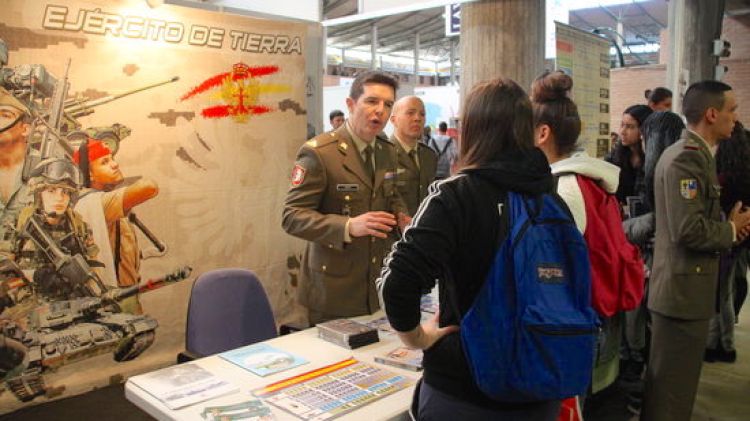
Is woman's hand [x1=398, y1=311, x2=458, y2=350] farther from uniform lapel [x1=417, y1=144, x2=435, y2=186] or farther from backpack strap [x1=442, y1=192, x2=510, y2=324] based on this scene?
uniform lapel [x1=417, y1=144, x2=435, y2=186]

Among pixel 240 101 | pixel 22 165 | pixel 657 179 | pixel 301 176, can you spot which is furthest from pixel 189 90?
pixel 657 179

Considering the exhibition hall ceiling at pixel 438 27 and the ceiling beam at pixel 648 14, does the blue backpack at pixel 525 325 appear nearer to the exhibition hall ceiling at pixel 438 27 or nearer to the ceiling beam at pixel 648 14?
the exhibition hall ceiling at pixel 438 27

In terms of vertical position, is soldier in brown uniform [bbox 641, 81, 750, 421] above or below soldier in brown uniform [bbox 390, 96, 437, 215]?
below

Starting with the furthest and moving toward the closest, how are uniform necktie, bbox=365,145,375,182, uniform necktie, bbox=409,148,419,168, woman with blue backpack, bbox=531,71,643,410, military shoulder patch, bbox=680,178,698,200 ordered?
1. uniform necktie, bbox=409,148,419,168
2. uniform necktie, bbox=365,145,375,182
3. military shoulder patch, bbox=680,178,698,200
4. woman with blue backpack, bbox=531,71,643,410

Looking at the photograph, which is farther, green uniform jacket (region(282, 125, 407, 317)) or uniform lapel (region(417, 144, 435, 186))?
uniform lapel (region(417, 144, 435, 186))

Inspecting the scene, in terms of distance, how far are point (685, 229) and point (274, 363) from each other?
1.64 meters

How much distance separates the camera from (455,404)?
1278 mm

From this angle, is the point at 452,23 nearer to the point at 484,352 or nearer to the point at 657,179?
the point at 657,179

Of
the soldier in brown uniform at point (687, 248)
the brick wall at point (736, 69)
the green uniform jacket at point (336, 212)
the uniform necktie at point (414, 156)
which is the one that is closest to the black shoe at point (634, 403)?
the soldier in brown uniform at point (687, 248)

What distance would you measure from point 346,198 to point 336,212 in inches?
2.8

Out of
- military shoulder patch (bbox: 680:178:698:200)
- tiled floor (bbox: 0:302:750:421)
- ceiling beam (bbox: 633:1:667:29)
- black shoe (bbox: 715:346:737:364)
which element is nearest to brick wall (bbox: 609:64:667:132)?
ceiling beam (bbox: 633:1:667:29)

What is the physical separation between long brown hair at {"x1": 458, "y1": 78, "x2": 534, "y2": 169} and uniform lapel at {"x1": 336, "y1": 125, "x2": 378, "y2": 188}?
3.72ft

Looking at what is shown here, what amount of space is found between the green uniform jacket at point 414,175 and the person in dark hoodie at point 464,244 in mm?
1751

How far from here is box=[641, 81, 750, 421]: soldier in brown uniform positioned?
2350 millimetres
